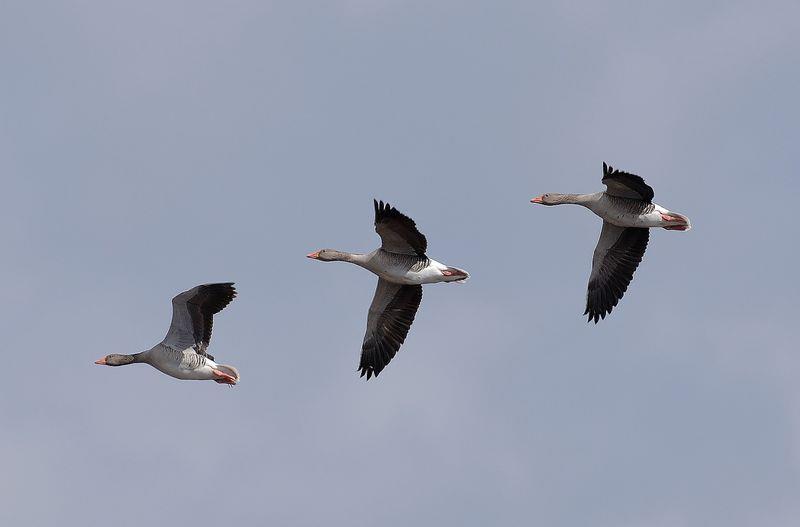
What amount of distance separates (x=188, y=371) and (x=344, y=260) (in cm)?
407

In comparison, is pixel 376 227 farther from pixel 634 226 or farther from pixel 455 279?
pixel 634 226

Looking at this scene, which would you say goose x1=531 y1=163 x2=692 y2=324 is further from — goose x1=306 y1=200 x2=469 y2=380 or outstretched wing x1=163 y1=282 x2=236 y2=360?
outstretched wing x1=163 y1=282 x2=236 y2=360

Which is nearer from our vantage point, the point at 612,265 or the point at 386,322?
the point at 386,322

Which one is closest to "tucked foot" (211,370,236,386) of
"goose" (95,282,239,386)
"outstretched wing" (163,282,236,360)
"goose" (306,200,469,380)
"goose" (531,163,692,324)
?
"goose" (95,282,239,386)

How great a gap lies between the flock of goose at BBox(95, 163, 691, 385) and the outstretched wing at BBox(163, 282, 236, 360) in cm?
2

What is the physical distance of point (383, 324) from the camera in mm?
46344

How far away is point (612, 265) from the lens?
4722 cm

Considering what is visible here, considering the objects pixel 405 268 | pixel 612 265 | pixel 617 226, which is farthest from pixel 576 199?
pixel 405 268

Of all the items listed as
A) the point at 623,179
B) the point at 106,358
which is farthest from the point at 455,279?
the point at 106,358

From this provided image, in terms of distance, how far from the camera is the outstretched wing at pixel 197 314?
144 ft

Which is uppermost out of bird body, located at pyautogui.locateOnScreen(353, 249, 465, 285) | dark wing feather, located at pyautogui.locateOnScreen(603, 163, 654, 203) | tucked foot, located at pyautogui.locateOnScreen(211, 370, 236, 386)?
dark wing feather, located at pyautogui.locateOnScreen(603, 163, 654, 203)

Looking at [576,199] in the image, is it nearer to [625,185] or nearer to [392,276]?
[625,185]

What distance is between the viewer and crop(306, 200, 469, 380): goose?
4369 centimetres

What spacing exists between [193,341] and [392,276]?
14.2 ft
